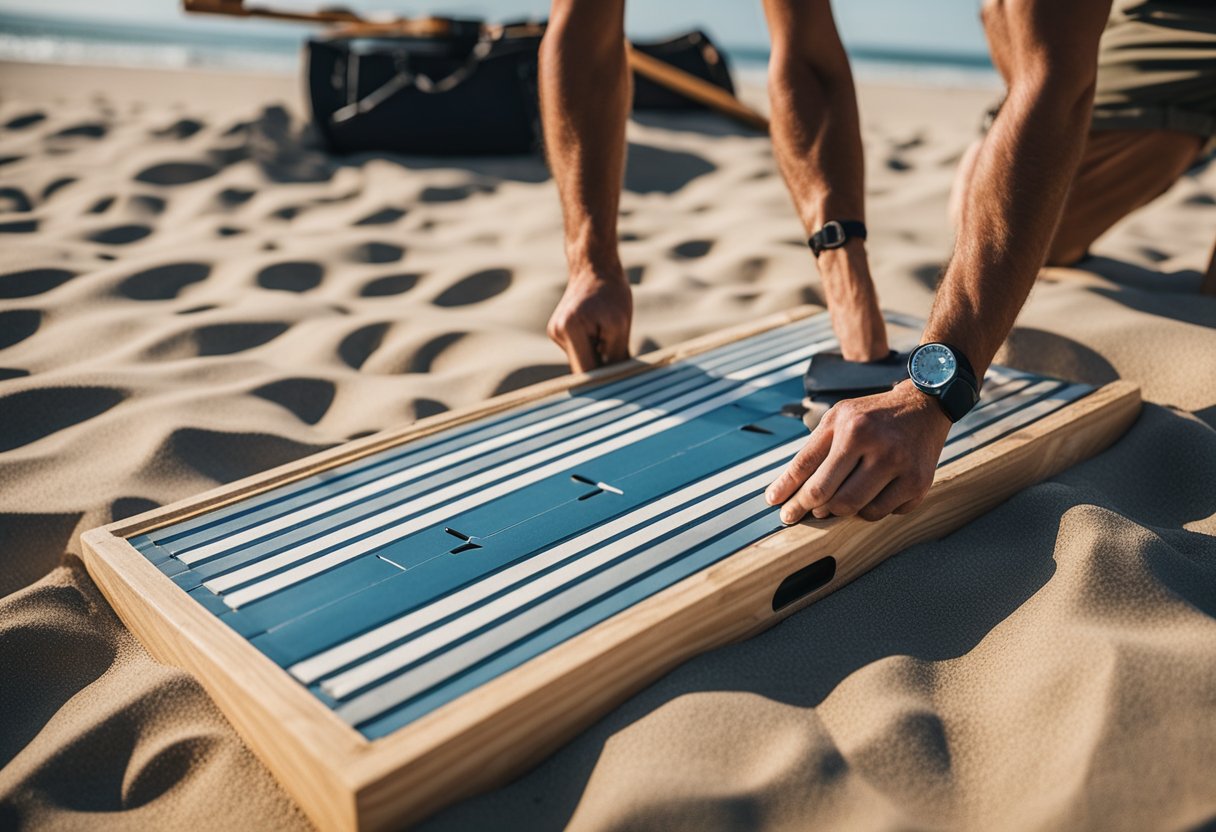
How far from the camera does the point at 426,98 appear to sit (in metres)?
3.48

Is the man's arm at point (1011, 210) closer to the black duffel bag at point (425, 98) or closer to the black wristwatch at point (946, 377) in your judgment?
the black wristwatch at point (946, 377)

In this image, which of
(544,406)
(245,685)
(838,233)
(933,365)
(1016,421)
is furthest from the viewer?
(838,233)

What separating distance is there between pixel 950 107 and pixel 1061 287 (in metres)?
5.09

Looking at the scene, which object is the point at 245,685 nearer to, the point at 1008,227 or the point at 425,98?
the point at 1008,227

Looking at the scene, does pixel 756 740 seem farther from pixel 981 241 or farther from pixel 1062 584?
pixel 981 241

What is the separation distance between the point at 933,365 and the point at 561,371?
85cm

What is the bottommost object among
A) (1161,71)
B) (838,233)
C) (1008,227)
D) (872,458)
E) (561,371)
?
(561,371)

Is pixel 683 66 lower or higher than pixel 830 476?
higher

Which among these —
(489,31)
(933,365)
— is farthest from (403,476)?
(489,31)

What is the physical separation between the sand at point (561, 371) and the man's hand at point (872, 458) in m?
0.11

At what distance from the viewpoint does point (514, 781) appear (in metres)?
0.87

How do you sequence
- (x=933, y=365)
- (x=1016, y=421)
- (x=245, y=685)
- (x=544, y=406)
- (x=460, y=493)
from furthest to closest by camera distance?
Result: (x=544, y=406) → (x=1016, y=421) → (x=460, y=493) → (x=933, y=365) → (x=245, y=685)

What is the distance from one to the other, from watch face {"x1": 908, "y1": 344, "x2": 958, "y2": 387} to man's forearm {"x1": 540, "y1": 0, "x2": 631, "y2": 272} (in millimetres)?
693

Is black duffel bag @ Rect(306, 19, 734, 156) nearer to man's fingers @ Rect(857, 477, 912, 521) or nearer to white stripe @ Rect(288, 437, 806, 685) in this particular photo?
white stripe @ Rect(288, 437, 806, 685)
